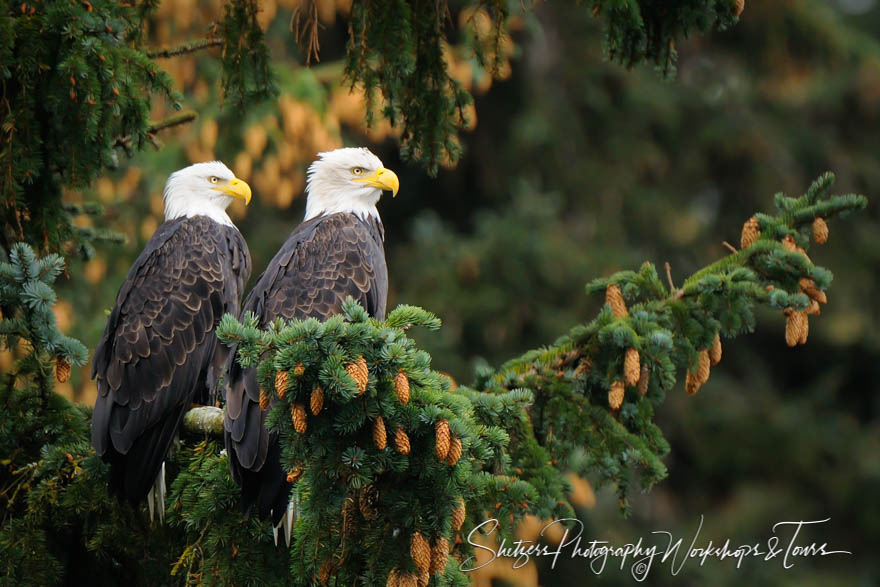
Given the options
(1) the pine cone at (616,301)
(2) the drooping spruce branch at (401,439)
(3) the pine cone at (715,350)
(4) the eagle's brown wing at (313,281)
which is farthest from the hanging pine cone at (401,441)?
(3) the pine cone at (715,350)

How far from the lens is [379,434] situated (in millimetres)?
2859

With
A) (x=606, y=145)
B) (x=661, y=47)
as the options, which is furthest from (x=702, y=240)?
(x=661, y=47)

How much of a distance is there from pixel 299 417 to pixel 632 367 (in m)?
1.62

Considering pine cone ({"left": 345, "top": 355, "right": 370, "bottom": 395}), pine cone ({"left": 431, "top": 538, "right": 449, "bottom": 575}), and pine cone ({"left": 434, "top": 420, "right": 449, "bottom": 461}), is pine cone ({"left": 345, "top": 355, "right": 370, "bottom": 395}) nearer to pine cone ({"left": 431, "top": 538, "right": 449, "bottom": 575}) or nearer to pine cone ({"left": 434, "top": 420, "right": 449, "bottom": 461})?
pine cone ({"left": 434, "top": 420, "right": 449, "bottom": 461})

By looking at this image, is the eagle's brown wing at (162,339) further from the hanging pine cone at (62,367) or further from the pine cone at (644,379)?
the pine cone at (644,379)

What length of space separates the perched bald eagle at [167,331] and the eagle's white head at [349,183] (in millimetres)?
423

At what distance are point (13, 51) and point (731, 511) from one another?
37.2 feet

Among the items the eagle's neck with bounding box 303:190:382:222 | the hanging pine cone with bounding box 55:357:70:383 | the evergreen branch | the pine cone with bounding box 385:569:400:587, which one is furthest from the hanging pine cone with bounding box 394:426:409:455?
the eagle's neck with bounding box 303:190:382:222

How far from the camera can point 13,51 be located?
3.92 meters

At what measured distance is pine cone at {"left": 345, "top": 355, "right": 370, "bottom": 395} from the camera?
9.13 ft

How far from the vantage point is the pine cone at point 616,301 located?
439cm

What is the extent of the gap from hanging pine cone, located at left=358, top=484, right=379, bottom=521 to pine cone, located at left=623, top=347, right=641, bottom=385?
4.49ft

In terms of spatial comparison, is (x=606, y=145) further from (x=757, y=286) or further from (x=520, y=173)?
(x=757, y=286)

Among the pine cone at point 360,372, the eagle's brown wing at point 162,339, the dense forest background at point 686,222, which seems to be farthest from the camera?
the dense forest background at point 686,222
